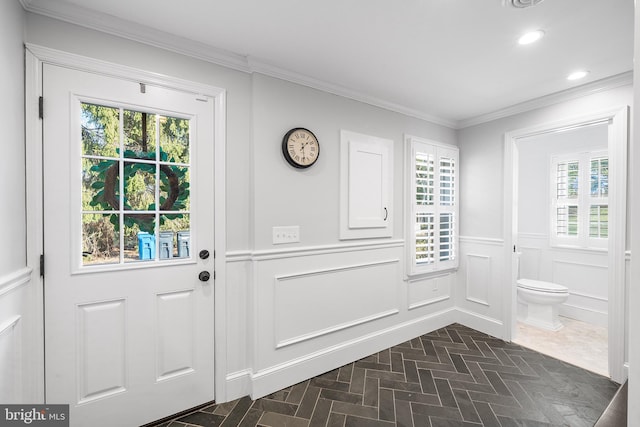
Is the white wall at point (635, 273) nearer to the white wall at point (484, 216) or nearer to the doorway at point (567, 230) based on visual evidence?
the white wall at point (484, 216)

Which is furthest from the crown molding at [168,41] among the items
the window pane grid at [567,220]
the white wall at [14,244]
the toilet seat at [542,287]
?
the window pane grid at [567,220]

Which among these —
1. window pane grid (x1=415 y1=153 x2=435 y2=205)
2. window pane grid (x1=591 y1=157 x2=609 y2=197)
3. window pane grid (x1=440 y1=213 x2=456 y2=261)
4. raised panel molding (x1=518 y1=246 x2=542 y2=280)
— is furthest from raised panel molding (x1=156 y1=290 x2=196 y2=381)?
window pane grid (x1=591 y1=157 x2=609 y2=197)

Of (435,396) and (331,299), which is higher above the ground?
(331,299)

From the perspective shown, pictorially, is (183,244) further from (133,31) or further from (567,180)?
(567,180)

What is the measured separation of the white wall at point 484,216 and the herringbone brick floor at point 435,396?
61 centimetres

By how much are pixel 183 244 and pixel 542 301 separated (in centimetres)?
383

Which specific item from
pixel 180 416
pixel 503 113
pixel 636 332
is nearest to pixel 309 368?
pixel 180 416

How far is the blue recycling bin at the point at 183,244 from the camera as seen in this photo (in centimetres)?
200

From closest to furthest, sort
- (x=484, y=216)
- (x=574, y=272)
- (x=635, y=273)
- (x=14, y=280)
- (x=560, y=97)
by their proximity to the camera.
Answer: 1. (x=635, y=273)
2. (x=14, y=280)
3. (x=560, y=97)
4. (x=484, y=216)
5. (x=574, y=272)

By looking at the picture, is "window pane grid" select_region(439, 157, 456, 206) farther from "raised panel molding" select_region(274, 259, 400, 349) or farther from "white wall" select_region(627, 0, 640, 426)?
"white wall" select_region(627, 0, 640, 426)

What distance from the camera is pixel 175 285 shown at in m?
1.97

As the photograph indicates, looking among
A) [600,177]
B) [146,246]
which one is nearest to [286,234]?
[146,246]

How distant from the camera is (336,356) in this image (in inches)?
102

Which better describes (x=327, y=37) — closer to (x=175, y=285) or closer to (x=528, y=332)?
(x=175, y=285)
